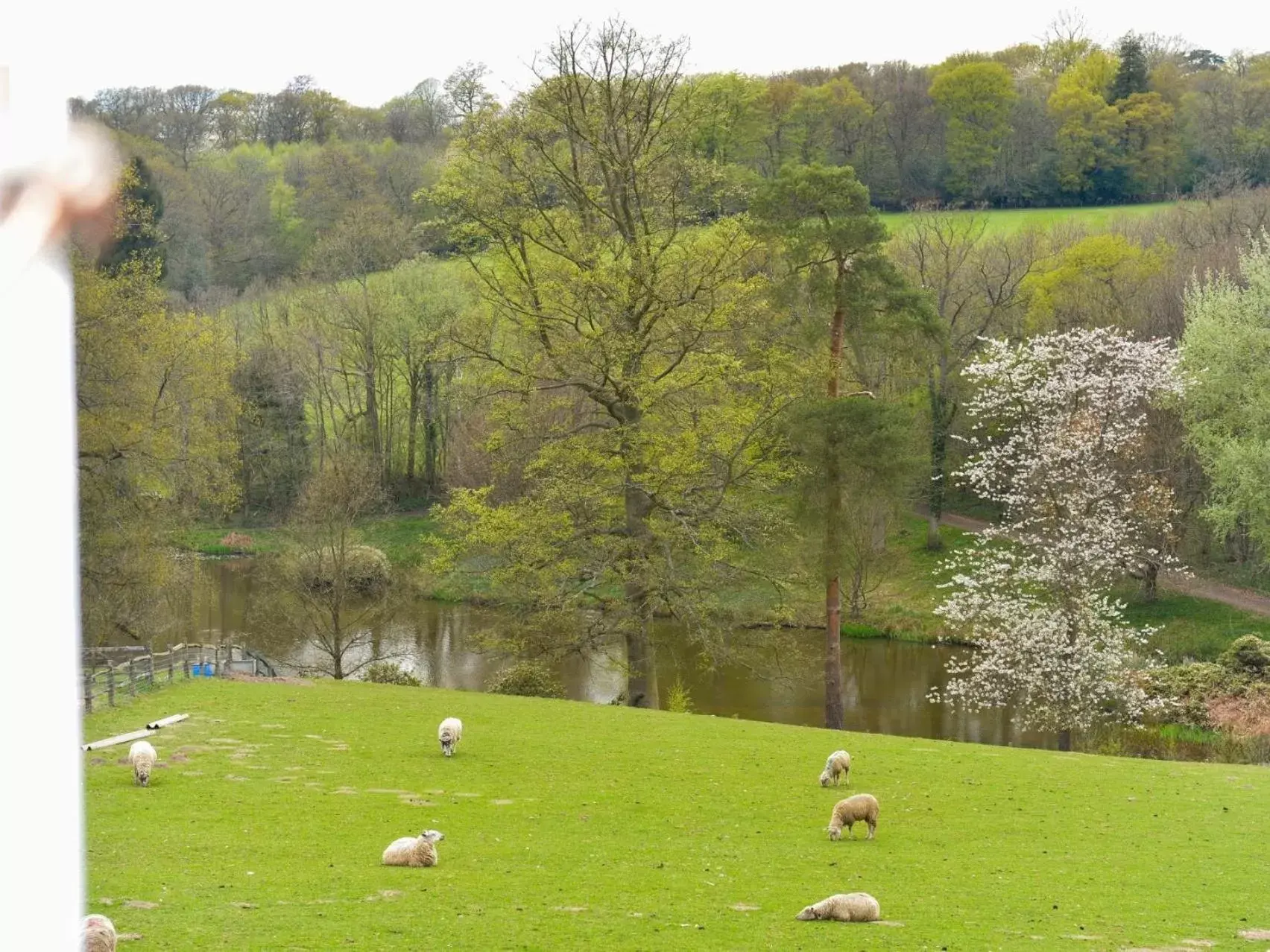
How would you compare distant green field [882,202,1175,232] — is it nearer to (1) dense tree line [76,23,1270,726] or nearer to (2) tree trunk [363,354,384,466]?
(1) dense tree line [76,23,1270,726]

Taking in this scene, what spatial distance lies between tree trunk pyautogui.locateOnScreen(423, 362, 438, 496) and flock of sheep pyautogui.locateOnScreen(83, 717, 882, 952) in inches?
2159

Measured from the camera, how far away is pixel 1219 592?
53688 millimetres

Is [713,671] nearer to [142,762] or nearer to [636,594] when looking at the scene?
[636,594]

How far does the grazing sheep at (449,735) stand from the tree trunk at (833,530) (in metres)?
14.8

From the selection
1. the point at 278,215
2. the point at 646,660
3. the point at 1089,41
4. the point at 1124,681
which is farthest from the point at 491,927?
the point at 1089,41

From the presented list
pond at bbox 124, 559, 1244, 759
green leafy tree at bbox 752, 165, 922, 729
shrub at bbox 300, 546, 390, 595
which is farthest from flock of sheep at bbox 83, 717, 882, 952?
shrub at bbox 300, 546, 390, 595

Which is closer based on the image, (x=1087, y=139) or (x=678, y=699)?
(x=678, y=699)

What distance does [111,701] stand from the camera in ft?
92.1

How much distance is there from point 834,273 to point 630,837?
23.0 metres

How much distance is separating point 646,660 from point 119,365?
680 inches

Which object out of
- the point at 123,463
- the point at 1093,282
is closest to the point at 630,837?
the point at 123,463

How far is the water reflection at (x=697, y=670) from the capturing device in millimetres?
40969

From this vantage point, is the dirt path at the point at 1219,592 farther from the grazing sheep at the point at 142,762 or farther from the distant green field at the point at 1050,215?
the grazing sheep at the point at 142,762

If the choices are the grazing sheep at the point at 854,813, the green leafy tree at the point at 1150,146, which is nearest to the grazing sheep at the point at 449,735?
the grazing sheep at the point at 854,813
